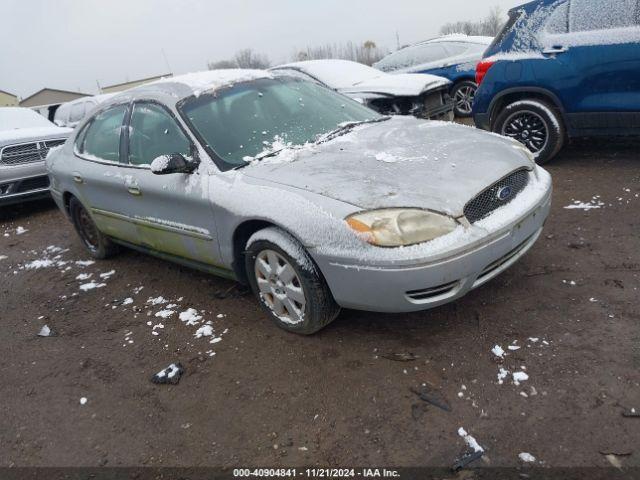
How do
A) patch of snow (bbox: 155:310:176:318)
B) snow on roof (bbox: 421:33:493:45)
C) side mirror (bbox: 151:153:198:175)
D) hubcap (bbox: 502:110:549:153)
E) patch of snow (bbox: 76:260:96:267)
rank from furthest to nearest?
snow on roof (bbox: 421:33:493:45) → hubcap (bbox: 502:110:549:153) → patch of snow (bbox: 76:260:96:267) → patch of snow (bbox: 155:310:176:318) → side mirror (bbox: 151:153:198:175)

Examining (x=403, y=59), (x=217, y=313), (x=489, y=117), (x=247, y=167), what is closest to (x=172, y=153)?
(x=247, y=167)

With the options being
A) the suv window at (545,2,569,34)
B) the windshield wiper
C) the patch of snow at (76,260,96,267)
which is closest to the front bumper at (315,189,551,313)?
the windshield wiper

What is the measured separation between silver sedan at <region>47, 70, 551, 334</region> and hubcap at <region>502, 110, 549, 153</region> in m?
2.09

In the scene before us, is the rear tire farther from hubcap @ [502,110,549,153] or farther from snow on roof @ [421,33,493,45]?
snow on roof @ [421,33,493,45]

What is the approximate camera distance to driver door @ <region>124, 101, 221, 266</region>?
11.0 feet

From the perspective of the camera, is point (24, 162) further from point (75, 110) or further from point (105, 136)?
point (75, 110)

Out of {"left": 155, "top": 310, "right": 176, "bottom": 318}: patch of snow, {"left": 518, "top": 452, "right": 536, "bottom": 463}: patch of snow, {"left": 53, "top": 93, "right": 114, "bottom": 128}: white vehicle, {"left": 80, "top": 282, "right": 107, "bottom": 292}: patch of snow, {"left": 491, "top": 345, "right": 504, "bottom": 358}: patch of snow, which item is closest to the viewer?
{"left": 518, "top": 452, "right": 536, "bottom": 463}: patch of snow

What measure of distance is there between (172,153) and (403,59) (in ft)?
25.0

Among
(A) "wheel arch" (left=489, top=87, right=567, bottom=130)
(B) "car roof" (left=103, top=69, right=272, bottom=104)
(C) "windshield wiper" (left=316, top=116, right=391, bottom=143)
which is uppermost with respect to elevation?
(B) "car roof" (left=103, top=69, right=272, bottom=104)

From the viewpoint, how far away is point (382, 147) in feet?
10.7

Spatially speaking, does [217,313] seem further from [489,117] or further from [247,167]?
[489,117]

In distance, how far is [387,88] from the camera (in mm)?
7180

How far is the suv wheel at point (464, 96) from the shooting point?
8930mm

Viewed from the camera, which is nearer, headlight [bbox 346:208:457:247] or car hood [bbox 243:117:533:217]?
headlight [bbox 346:208:457:247]
